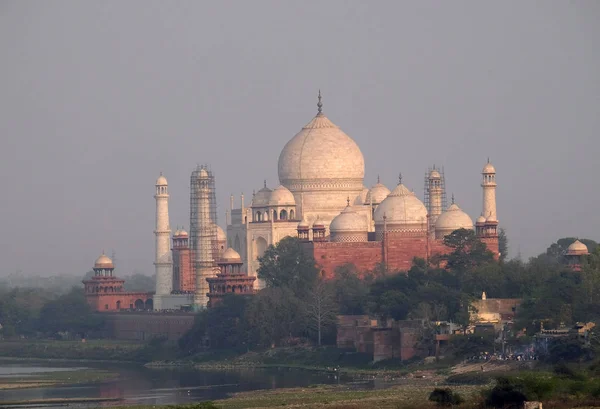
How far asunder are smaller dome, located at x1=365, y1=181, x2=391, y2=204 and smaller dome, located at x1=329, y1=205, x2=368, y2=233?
352cm

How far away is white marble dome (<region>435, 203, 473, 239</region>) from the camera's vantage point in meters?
85.9

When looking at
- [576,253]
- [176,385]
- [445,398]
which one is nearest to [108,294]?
[576,253]

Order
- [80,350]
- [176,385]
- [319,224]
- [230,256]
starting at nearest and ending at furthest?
1. [176,385]
2. [230,256]
3. [319,224]
4. [80,350]

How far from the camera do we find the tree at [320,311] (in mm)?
76688

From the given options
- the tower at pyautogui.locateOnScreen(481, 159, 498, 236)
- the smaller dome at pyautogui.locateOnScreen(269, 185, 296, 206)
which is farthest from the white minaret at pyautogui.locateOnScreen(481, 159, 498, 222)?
the smaller dome at pyautogui.locateOnScreen(269, 185, 296, 206)

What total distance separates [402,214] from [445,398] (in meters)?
33.3

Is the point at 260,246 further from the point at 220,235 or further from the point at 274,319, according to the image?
the point at 274,319

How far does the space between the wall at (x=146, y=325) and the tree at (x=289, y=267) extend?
4.29 m

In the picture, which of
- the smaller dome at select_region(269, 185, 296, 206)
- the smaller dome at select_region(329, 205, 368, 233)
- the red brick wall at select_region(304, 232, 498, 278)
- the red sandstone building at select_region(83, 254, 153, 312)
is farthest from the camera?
the red sandstone building at select_region(83, 254, 153, 312)

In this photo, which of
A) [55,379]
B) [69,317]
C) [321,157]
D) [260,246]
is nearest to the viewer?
[55,379]

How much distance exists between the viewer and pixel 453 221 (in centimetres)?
8606

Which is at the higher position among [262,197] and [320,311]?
[262,197]

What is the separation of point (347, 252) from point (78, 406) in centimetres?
2590

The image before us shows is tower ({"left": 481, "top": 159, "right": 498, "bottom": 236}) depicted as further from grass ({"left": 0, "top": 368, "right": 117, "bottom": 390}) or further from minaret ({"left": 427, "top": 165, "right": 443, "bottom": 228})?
grass ({"left": 0, "top": 368, "right": 117, "bottom": 390})
